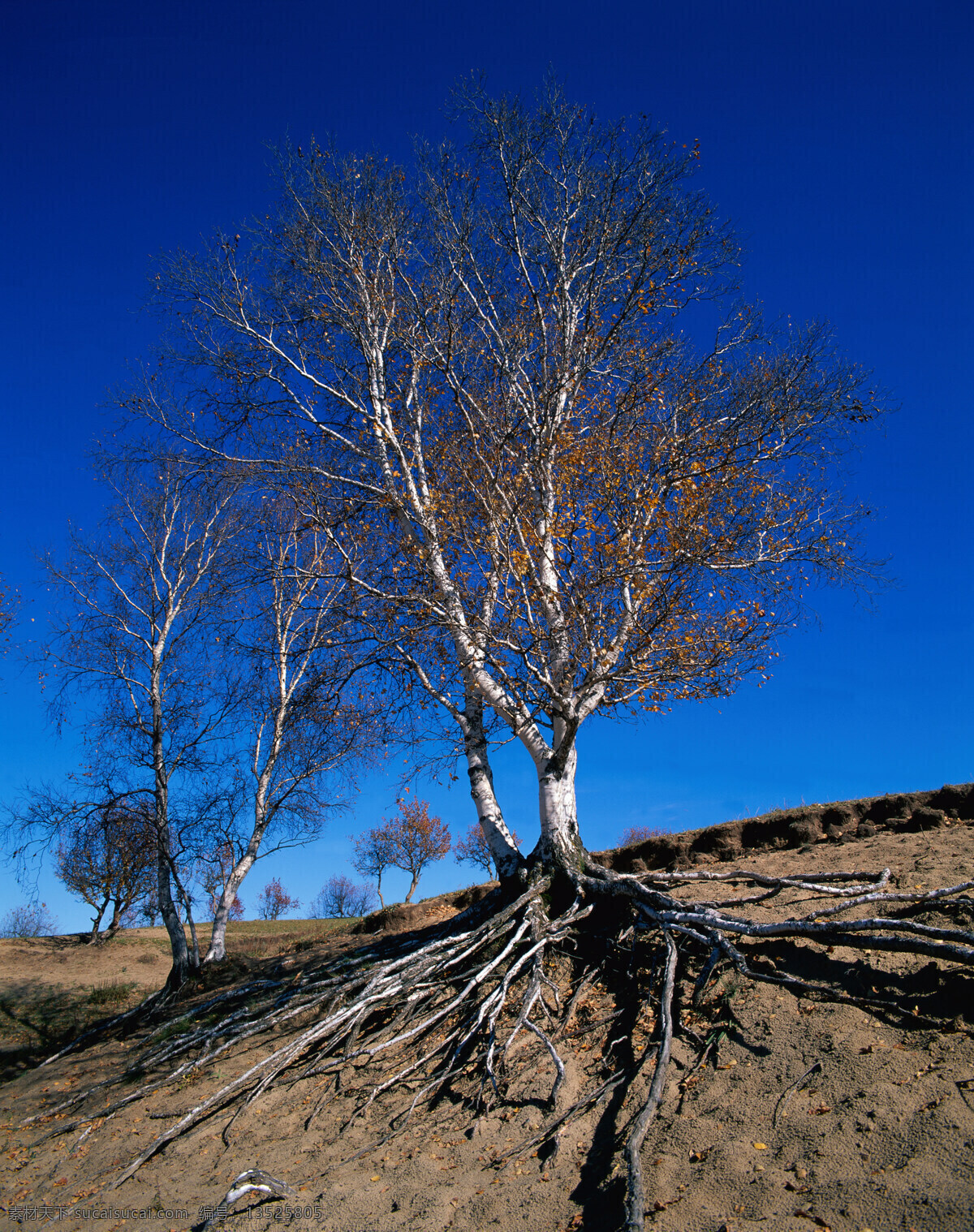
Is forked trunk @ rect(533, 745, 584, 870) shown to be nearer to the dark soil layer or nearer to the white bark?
the white bark

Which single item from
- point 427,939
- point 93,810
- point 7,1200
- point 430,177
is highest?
point 430,177

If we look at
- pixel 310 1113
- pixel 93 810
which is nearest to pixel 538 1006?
pixel 310 1113

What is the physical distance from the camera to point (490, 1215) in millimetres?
4520

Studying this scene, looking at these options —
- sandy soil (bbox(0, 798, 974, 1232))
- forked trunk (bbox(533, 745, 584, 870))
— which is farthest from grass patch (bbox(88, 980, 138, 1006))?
forked trunk (bbox(533, 745, 584, 870))

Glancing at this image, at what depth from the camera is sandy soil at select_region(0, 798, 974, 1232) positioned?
3896 mm

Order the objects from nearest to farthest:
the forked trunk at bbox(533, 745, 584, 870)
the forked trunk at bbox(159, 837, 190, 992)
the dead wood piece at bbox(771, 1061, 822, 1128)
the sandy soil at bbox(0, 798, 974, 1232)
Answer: the sandy soil at bbox(0, 798, 974, 1232)
the dead wood piece at bbox(771, 1061, 822, 1128)
the forked trunk at bbox(533, 745, 584, 870)
the forked trunk at bbox(159, 837, 190, 992)

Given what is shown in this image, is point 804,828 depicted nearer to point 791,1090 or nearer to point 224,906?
point 791,1090

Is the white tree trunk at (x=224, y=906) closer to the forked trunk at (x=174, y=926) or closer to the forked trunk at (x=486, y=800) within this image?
the forked trunk at (x=174, y=926)

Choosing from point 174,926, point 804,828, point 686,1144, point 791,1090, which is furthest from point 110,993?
point 791,1090

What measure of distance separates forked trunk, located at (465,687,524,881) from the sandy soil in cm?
224

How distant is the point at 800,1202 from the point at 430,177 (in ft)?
41.7

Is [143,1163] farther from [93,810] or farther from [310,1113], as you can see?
[93,810]

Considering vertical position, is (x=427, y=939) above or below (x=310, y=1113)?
above

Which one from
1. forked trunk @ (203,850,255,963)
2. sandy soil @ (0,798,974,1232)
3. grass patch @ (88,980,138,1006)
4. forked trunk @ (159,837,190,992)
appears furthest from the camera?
grass patch @ (88,980,138,1006)
